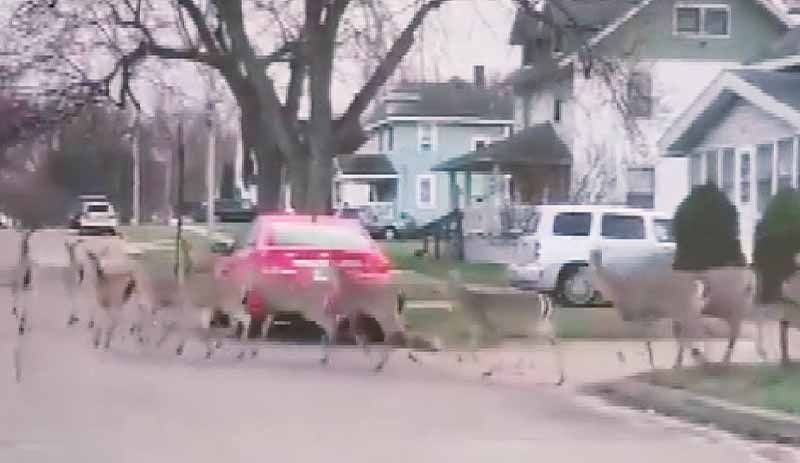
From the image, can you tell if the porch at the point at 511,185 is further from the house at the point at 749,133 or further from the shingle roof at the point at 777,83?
the shingle roof at the point at 777,83

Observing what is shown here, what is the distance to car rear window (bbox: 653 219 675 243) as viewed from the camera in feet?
91.7

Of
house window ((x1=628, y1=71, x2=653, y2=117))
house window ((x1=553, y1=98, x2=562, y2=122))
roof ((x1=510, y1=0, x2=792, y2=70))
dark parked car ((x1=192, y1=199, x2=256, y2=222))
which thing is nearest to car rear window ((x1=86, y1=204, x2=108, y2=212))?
roof ((x1=510, y1=0, x2=792, y2=70))

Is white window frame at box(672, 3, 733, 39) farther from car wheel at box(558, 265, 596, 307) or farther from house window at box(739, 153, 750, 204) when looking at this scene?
car wheel at box(558, 265, 596, 307)

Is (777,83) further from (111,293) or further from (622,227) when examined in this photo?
(111,293)

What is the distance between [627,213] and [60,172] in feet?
32.8

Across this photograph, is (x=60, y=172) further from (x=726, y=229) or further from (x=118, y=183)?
(x=118, y=183)

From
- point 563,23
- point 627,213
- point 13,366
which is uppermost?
point 563,23

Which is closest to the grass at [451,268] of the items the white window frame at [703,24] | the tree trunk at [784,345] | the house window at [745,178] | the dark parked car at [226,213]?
the house window at [745,178]

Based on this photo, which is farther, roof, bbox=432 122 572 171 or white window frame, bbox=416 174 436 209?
white window frame, bbox=416 174 436 209

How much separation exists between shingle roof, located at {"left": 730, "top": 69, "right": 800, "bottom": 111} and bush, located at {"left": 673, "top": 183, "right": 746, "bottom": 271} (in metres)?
3.60

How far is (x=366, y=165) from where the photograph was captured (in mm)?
81438

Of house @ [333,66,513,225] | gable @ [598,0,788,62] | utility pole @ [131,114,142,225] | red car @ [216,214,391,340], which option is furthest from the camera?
house @ [333,66,513,225]

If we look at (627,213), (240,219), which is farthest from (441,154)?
(627,213)

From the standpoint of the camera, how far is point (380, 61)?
105ft
